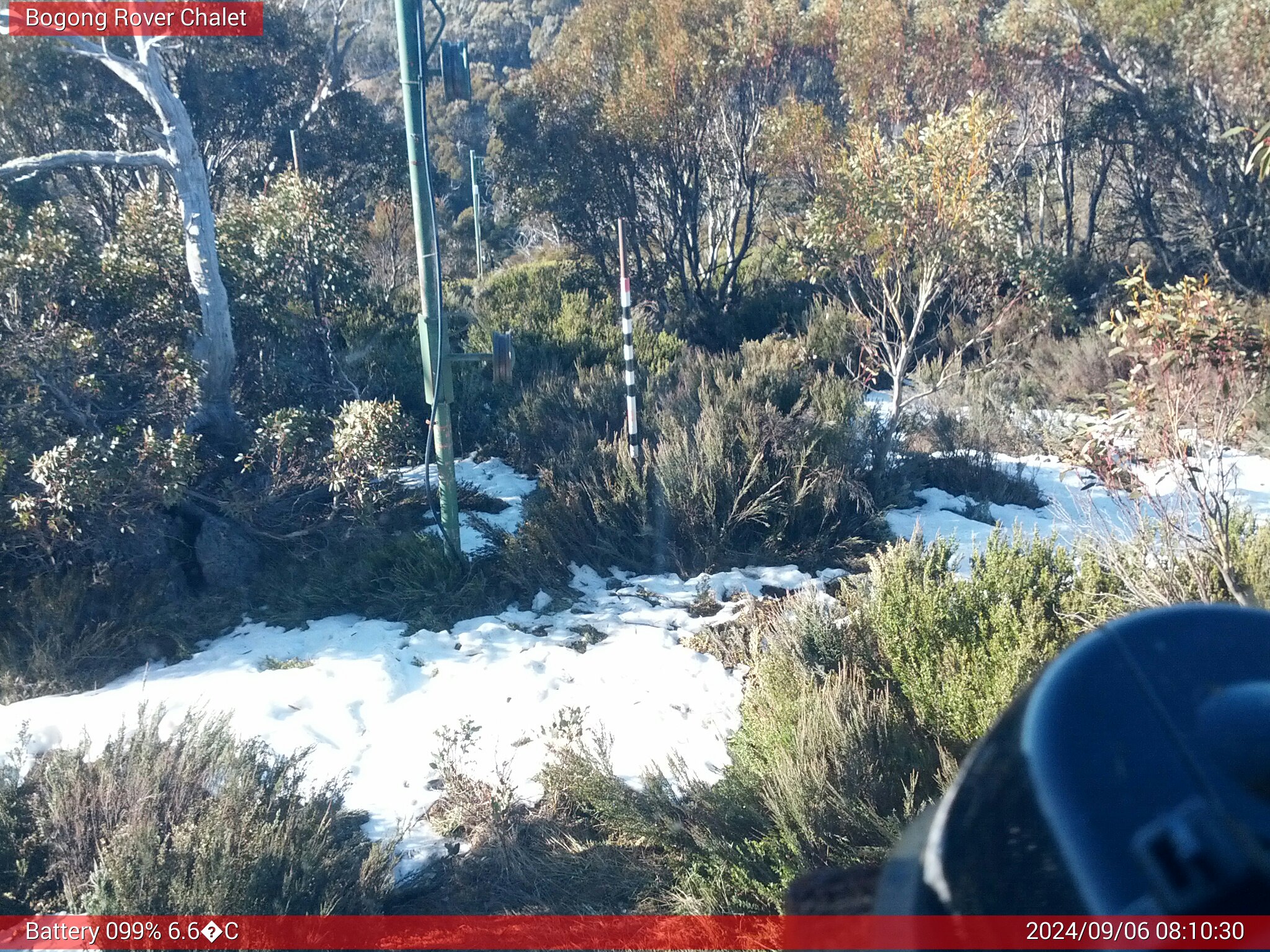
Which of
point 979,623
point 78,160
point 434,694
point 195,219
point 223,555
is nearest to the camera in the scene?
point 979,623

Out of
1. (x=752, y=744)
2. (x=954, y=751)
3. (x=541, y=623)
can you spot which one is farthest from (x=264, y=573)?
(x=954, y=751)

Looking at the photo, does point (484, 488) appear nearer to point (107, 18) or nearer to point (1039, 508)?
point (1039, 508)

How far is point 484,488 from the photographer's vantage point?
7426 millimetres

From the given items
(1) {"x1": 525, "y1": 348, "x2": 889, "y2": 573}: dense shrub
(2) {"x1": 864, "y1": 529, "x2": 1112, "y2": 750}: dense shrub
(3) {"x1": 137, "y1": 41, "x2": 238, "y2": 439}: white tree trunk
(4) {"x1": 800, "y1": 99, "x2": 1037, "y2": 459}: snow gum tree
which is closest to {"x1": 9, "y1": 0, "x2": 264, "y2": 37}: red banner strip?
(3) {"x1": 137, "y1": 41, "x2": 238, "y2": 439}: white tree trunk

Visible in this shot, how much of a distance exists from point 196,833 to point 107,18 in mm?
6826

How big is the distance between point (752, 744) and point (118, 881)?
208 centimetres

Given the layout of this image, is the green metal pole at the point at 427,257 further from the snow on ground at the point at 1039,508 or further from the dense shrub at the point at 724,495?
the snow on ground at the point at 1039,508

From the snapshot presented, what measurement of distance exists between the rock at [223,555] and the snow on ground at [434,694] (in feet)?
2.07

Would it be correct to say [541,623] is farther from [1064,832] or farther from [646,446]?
[1064,832]

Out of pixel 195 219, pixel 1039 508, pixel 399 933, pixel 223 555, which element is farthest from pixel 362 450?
pixel 1039 508

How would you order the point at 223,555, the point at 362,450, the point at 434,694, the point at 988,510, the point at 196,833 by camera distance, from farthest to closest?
1. the point at 988,510
2. the point at 362,450
3. the point at 223,555
4. the point at 434,694
5. the point at 196,833

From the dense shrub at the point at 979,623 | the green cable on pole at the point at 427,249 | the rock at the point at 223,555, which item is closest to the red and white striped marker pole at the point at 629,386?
the green cable on pole at the point at 427,249

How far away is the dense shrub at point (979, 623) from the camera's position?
3.09 m

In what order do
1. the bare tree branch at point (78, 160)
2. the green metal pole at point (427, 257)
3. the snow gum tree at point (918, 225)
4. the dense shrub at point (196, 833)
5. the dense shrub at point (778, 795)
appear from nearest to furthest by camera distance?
1. the dense shrub at point (196, 833)
2. the dense shrub at point (778, 795)
3. the green metal pole at point (427, 257)
4. the bare tree branch at point (78, 160)
5. the snow gum tree at point (918, 225)
